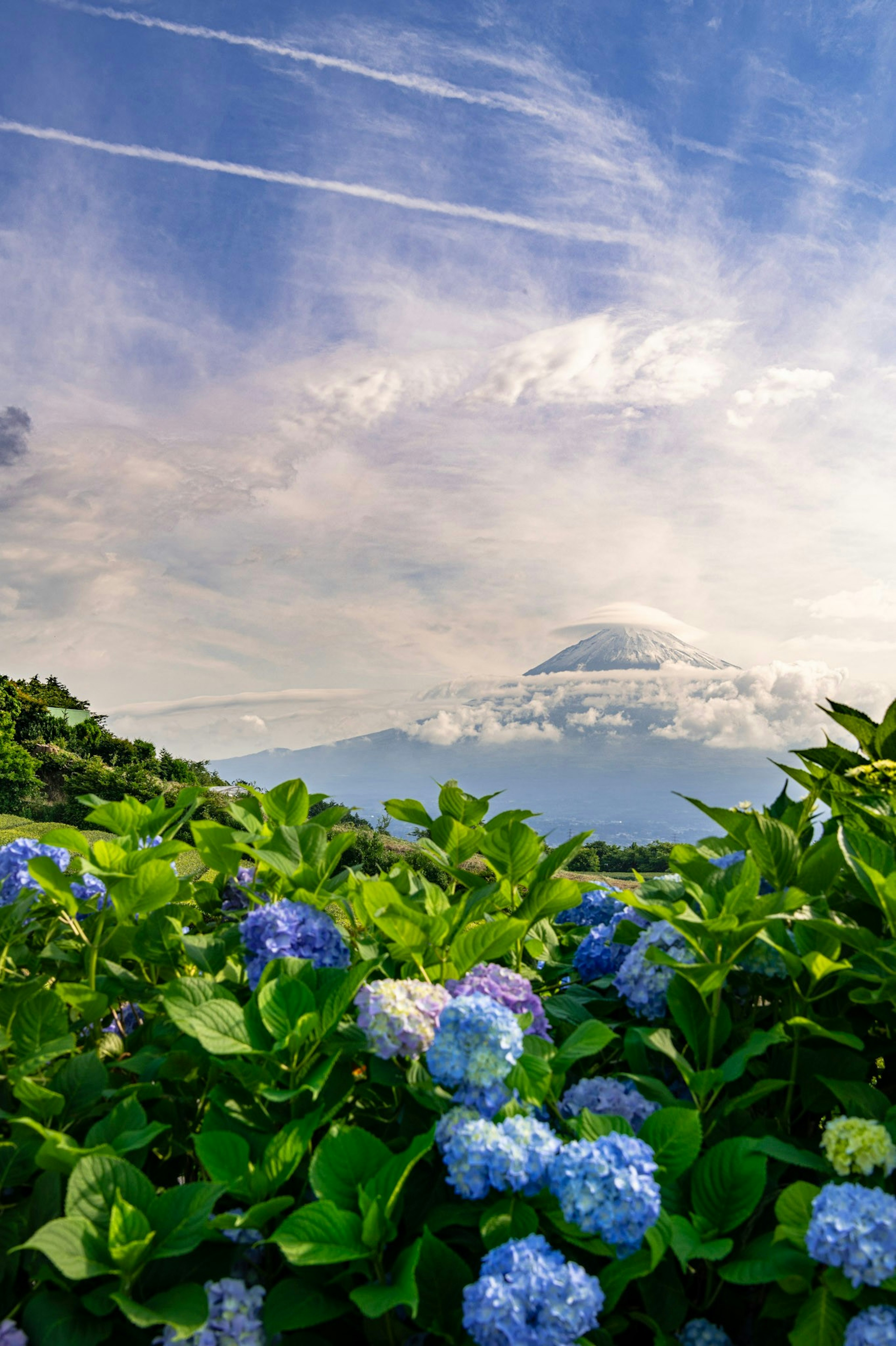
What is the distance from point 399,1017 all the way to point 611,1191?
0.39 metres

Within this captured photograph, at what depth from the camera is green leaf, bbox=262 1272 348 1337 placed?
1.17 metres

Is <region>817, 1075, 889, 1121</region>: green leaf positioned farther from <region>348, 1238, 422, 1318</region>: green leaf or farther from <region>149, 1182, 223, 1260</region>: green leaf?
<region>149, 1182, 223, 1260</region>: green leaf

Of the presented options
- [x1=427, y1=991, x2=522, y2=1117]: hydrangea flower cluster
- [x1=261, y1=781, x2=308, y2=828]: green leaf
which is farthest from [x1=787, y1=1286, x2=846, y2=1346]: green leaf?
[x1=261, y1=781, x2=308, y2=828]: green leaf

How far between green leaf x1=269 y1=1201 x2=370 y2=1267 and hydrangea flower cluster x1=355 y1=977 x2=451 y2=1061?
24 centimetres

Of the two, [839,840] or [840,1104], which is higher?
[839,840]

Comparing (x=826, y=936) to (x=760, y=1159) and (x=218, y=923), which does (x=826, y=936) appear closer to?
(x=760, y=1159)

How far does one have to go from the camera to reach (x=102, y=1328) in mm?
1212

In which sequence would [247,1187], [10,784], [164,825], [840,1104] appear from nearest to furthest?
[247,1187] < [840,1104] < [164,825] < [10,784]

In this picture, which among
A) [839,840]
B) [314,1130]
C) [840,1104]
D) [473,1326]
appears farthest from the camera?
[839,840]

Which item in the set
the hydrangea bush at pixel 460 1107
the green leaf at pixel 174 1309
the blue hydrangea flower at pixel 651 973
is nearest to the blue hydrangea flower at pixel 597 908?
the hydrangea bush at pixel 460 1107

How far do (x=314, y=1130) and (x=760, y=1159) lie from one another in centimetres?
68

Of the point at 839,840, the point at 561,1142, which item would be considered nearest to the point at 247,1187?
the point at 561,1142

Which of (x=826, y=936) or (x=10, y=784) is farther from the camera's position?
(x=10, y=784)

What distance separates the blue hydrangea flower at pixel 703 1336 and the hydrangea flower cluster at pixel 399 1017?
22.4 inches
